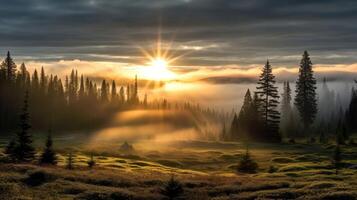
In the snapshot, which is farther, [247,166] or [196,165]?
[196,165]

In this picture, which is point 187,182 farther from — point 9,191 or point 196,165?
point 196,165

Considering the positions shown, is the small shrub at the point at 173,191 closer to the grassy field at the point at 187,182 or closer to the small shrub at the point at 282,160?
the grassy field at the point at 187,182

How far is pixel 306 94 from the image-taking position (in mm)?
135500

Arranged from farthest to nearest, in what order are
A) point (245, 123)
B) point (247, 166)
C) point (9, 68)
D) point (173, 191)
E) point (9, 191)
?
point (9, 68)
point (245, 123)
point (247, 166)
point (173, 191)
point (9, 191)

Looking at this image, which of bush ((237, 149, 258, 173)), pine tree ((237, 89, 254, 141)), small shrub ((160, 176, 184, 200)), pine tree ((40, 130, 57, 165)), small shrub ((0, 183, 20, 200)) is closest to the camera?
small shrub ((0, 183, 20, 200))

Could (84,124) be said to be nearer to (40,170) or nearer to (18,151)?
(18,151)

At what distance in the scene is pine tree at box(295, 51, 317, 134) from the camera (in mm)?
134375

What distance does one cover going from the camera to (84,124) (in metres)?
191

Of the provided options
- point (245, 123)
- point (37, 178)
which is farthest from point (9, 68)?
point (37, 178)

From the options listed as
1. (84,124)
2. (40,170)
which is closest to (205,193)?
(40,170)

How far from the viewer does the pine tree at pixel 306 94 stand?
134 metres

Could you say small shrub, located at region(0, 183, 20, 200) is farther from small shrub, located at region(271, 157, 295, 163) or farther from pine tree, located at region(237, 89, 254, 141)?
pine tree, located at region(237, 89, 254, 141)

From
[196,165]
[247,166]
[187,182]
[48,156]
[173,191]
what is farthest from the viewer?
[196,165]

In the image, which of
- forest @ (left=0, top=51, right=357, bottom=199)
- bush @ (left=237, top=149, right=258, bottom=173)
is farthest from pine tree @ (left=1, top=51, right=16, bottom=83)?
bush @ (left=237, top=149, right=258, bottom=173)
